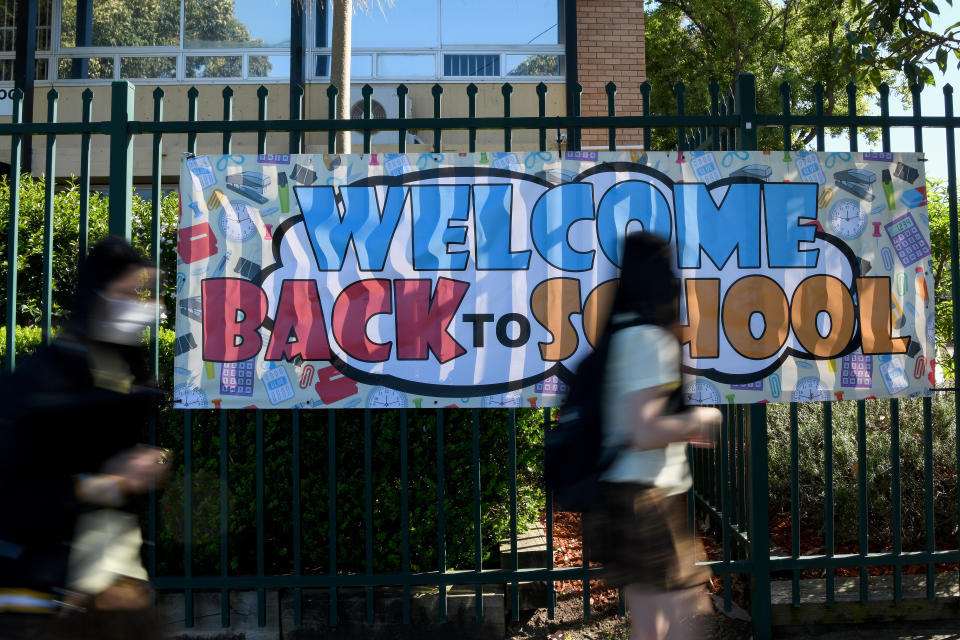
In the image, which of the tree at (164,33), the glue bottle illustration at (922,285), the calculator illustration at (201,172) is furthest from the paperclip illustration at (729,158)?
the tree at (164,33)

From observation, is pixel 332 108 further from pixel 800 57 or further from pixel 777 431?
pixel 800 57

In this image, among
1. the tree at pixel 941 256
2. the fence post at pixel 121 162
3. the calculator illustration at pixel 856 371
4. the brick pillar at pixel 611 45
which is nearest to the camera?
the fence post at pixel 121 162

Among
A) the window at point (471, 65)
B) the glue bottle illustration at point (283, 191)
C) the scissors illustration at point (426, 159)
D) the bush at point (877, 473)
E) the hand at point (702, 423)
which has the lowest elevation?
the bush at point (877, 473)

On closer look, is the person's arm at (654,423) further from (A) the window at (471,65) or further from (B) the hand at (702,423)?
(A) the window at (471,65)

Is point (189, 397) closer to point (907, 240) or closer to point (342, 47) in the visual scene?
point (907, 240)

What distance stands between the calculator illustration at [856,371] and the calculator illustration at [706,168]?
1.14 meters

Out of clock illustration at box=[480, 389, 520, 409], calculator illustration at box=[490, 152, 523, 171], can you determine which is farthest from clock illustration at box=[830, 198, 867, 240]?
clock illustration at box=[480, 389, 520, 409]

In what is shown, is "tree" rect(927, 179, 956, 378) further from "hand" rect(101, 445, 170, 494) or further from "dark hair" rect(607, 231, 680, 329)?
"hand" rect(101, 445, 170, 494)

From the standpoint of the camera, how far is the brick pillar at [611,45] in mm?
12227

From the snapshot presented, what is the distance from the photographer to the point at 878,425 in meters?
5.30

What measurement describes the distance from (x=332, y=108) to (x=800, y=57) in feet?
48.0

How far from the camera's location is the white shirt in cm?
238

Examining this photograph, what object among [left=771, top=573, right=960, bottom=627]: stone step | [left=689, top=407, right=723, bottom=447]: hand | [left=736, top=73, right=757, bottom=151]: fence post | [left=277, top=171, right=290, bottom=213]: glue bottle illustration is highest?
[left=736, top=73, right=757, bottom=151]: fence post

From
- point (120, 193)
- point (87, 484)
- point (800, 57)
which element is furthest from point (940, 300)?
point (800, 57)
